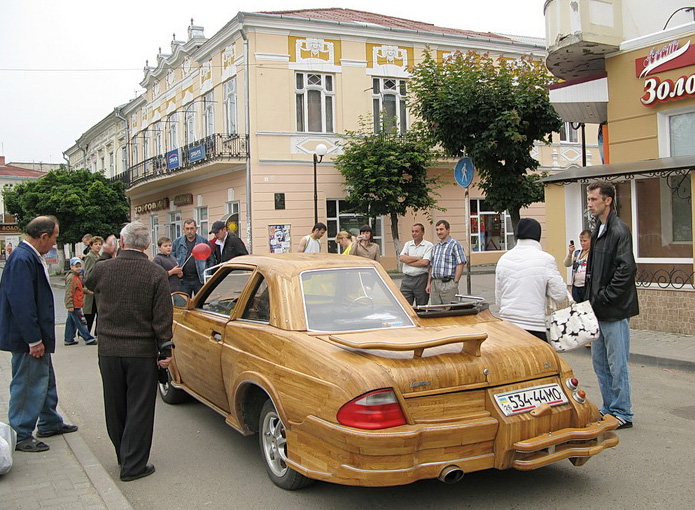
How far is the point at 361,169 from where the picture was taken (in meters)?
22.1

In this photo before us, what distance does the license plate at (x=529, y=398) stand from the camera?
3889 mm

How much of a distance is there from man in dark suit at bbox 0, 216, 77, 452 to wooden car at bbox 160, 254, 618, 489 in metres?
1.40

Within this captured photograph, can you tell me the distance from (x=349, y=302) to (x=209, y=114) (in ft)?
77.2

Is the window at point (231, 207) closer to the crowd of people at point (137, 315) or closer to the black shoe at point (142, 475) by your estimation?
the crowd of people at point (137, 315)

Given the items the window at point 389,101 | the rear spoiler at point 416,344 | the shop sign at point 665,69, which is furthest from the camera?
the window at point 389,101

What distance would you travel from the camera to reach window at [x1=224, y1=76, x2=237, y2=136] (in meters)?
24.3

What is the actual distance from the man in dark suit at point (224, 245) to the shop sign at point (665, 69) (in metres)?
7.57

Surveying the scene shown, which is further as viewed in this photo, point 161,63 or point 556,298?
point 161,63

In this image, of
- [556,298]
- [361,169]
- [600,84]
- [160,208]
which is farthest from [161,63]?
[556,298]

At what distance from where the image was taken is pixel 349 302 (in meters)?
4.77

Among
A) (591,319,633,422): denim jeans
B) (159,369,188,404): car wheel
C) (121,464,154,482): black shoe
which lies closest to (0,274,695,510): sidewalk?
(121,464,154,482): black shoe

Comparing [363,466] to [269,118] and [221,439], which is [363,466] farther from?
[269,118]

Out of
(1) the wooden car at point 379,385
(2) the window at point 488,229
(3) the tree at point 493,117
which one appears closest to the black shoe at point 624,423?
(1) the wooden car at point 379,385

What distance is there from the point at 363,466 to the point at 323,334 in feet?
3.31
